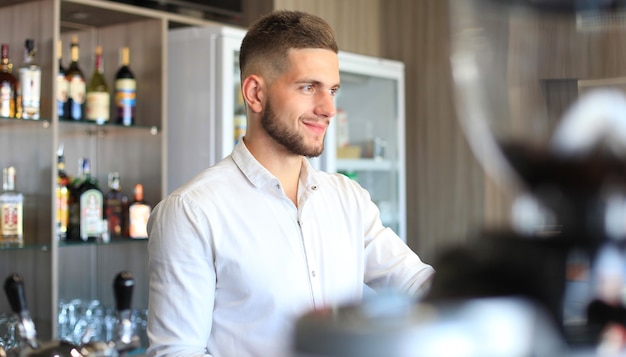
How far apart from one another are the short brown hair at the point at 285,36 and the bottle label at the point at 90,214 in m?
1.34

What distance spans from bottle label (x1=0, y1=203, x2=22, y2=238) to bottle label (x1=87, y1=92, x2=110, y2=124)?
423 millimetres

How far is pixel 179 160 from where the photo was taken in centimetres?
318

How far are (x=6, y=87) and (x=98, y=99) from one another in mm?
348

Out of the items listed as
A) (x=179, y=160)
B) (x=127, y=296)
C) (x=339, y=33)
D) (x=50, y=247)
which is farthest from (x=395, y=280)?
(x=339, y=33)

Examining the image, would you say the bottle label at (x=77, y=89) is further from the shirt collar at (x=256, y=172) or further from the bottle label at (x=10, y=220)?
the shirt collar at (x=256, y=172)

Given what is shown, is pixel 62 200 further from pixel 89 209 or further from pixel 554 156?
pixel 554 156

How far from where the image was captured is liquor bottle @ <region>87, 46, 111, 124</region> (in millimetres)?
2996

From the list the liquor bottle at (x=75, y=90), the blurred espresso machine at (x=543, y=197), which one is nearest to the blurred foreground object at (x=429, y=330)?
the blurred espresso machine at (x=543, y=197)

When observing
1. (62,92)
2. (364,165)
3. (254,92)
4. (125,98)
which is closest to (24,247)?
(62,92)

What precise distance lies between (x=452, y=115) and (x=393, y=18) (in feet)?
1.87

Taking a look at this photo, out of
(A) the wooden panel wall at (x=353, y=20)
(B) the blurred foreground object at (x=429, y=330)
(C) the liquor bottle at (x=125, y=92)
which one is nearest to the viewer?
(B) the blurred foreground object at (x=429, y=330)

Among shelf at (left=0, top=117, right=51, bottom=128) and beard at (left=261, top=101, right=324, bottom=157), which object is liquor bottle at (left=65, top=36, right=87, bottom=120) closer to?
shelf at (left=0, top=117, right=51, bottom=128)

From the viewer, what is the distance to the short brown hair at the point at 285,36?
5.76 feet

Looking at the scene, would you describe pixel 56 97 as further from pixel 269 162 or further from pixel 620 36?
pixel 620 36
